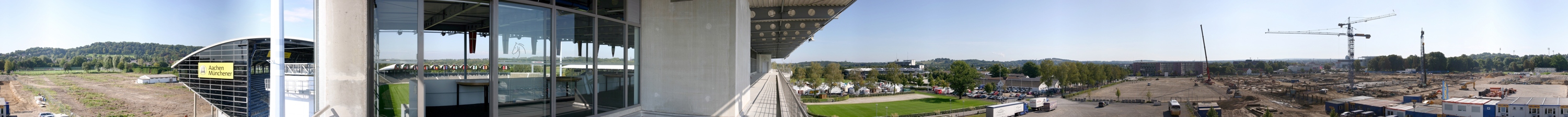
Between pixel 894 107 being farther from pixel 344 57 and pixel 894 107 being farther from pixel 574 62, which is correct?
pixel 344 57

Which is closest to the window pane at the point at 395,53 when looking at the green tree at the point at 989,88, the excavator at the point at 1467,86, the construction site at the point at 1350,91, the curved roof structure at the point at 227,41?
the curved roof structure at the point at 227,41

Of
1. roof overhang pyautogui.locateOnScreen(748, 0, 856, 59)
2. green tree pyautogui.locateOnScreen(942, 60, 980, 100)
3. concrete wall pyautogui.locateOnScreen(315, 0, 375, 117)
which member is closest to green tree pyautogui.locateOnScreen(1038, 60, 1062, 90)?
green tree pyautogui.locateOnScreen(942, 60, 980, 100)

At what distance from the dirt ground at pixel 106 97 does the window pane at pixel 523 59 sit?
4.73 meters

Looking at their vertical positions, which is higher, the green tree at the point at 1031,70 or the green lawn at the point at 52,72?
the green lawn at the point at 52,72

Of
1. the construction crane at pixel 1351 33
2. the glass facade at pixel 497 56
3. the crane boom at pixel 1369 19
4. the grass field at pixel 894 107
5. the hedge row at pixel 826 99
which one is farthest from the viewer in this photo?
the construction crane at pixel 1351 33

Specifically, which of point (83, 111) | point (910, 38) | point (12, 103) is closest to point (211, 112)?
point (12, 103)

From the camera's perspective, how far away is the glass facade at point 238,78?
5.74m

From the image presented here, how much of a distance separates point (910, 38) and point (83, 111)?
83566 mm

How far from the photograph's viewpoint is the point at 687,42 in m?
5.59

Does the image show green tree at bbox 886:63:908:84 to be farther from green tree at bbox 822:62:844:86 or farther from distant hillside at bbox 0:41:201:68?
distant hillside at bbox 0:41:201:68

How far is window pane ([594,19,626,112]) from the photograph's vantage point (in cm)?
507

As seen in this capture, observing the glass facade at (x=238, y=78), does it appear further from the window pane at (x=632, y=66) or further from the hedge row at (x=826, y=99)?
the hedge row at (x=826, y=99)

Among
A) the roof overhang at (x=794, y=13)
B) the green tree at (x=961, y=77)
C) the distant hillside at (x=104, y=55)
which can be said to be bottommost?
the green tree at (x=961, y=77)

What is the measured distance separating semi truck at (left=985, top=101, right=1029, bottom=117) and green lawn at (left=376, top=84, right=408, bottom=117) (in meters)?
33.5
